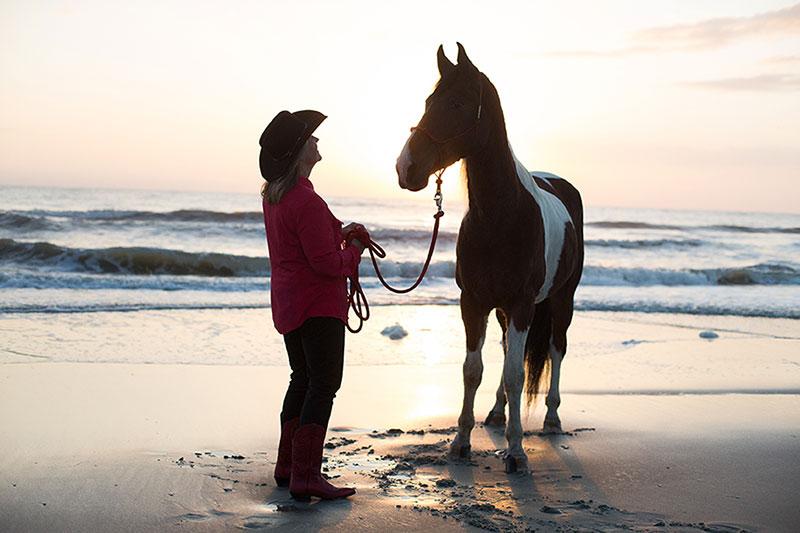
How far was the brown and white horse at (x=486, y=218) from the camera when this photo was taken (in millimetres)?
3941

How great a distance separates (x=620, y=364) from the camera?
7.89 metres

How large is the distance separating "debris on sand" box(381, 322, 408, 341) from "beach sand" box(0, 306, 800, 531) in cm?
41

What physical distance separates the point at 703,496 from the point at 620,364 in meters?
4.03

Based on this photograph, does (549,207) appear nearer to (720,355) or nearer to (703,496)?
(703,496)

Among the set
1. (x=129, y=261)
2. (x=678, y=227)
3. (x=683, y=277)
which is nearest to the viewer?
(x=129, y=261)

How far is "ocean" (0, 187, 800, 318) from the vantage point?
12625mm

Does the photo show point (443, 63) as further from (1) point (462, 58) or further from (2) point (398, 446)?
(2) point (398, 446)

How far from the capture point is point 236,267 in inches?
701

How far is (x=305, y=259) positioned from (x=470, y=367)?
1278 millimetres

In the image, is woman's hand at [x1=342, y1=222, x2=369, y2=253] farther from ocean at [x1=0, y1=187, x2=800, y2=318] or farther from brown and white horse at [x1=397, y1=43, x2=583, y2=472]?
ocean at [x1=0, y1=187, x2=800, y2=318]

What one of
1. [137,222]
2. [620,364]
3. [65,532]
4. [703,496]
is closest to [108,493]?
[65,532]

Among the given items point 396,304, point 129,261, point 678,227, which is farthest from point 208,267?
point 678,227

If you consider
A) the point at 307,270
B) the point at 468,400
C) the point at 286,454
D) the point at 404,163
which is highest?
the point at 404,163

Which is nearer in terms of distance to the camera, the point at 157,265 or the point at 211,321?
the point at 211,321
